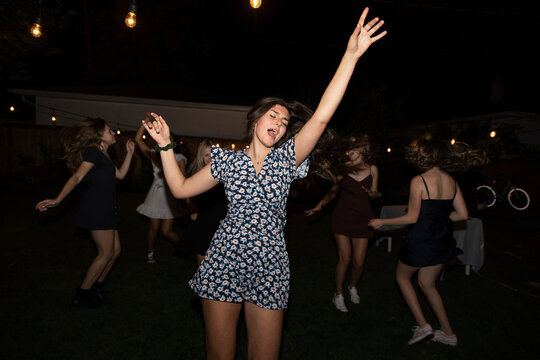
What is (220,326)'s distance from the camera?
2242mm

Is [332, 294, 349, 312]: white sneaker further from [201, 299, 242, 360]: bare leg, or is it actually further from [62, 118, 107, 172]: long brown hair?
[62, 118, 107, 172]: long brown hair

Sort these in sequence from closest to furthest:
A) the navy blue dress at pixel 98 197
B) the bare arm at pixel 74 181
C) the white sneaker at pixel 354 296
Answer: the bare arm at pixel 74 181 → the navy blue dress at pixel 98 197 → the white sneaker at pixel 354 296

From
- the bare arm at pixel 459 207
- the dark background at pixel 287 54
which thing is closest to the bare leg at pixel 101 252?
the bare arm at pixel 459 207

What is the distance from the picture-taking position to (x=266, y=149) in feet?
7.75

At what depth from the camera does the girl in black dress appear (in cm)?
409

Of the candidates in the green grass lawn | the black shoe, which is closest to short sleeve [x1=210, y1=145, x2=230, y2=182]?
the green grass lawn

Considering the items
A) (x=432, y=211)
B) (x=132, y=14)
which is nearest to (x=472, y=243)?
(x=432, y=211)

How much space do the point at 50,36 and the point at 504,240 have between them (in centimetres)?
1608

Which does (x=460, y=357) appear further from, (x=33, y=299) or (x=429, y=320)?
(x=33, y=299)

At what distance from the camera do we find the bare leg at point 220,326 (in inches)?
88.0

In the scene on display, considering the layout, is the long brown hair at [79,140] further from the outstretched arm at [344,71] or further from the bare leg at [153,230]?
the outstretched arm at [344,71]

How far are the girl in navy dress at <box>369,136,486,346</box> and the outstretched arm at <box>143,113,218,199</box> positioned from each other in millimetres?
2002

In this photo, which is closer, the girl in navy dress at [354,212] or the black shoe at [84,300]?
the black shoe at [84,300]

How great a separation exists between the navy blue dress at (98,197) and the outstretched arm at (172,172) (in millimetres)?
2232
